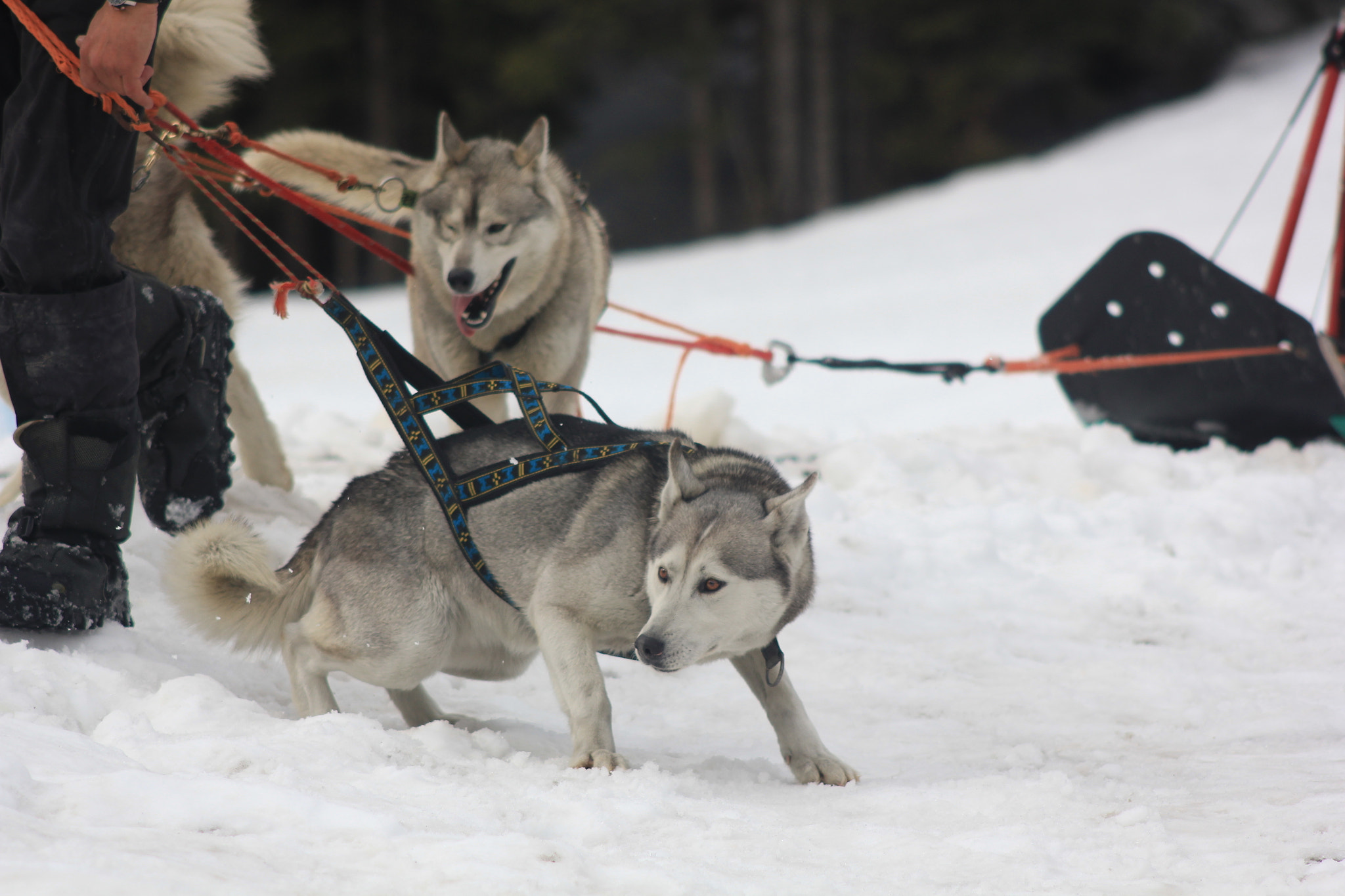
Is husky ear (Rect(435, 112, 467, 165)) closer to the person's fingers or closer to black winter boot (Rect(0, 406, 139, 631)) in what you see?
the person's fingers

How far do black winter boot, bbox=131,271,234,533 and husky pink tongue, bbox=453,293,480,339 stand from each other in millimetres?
877

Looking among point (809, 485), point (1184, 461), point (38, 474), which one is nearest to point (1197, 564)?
point (1184, 461)

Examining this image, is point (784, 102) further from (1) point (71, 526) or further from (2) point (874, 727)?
(1) point (71, 526)

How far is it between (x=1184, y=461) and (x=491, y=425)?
3793 mm

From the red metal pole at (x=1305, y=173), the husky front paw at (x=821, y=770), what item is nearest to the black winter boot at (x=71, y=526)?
the husky front paw at (x=821, y=770)

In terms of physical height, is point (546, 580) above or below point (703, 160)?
below

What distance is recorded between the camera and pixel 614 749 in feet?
9.08

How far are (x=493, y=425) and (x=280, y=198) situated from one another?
176 centimetres

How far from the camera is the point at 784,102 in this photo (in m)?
18.9

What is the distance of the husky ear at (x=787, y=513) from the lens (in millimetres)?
2703

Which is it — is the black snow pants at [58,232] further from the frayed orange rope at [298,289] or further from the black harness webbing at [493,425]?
the black harness webbing at [493,425]

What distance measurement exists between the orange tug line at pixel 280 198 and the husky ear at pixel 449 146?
37 cm

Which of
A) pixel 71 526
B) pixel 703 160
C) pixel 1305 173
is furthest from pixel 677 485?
pixel 703 160

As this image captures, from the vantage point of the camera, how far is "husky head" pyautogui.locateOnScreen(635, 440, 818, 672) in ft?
8.38
